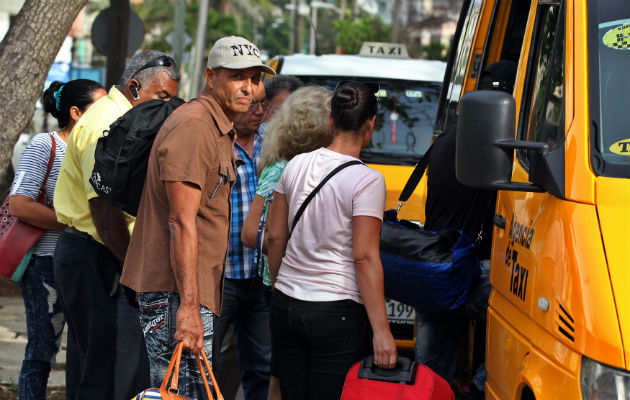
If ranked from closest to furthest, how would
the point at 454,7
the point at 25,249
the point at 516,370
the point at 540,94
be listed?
1. the point at 516,370
2. the point at 540,94
3. the point at 25,249
4. the point at 454,7

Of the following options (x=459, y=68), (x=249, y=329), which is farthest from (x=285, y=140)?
(x=459, y=68)

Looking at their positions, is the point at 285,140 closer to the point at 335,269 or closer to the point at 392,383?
the point at 335,269

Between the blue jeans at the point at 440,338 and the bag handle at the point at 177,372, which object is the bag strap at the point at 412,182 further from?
the bag handle at the point at 177,372

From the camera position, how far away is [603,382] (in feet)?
8.36

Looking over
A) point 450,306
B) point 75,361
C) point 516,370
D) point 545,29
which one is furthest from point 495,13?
point 75,361

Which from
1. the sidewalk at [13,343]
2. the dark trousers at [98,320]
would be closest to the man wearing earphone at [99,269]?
the dark trousers at [98,320]

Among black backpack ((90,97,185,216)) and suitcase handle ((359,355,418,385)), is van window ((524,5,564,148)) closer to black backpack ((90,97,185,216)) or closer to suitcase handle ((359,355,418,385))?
suitcase handle ((359,355,418,385))

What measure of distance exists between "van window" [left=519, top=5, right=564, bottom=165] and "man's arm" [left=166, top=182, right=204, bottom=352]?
1.31 meters

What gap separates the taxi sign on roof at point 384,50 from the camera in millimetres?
10109

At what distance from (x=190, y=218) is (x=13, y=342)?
4.63 m

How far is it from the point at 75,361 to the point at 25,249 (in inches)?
26.7

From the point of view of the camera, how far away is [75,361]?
5086 millimetres

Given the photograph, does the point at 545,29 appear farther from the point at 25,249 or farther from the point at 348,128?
the point at 25,249

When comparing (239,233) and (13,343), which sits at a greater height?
(239,233)
